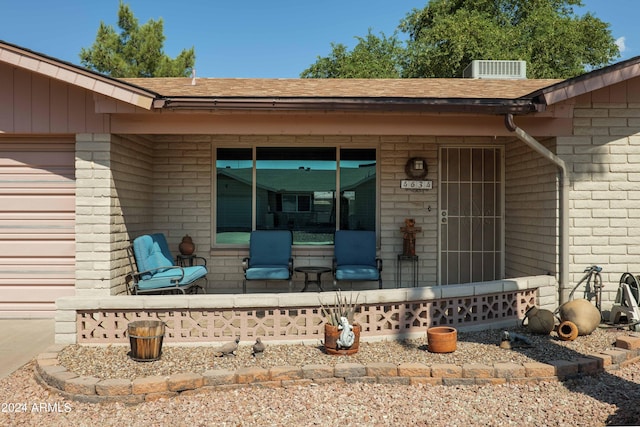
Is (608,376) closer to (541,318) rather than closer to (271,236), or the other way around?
(541,318)

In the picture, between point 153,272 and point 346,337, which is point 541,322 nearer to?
point 346,337

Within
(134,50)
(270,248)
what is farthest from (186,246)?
(134,50)

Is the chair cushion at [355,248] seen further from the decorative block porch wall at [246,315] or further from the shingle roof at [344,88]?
the decorative block porch wall at [246,315]

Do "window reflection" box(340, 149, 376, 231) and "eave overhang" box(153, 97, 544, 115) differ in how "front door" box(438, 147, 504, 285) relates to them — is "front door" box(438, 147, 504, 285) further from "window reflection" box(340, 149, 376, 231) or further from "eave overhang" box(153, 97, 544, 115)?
"eave overhang" box(153, 97, 544, 115)

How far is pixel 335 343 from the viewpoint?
4625 mm

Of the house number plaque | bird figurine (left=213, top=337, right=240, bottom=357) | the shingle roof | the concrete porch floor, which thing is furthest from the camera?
the house number plaque

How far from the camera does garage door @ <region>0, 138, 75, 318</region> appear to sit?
6.36 metres

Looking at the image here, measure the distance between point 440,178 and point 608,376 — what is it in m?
4.11

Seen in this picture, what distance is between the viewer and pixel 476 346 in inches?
193

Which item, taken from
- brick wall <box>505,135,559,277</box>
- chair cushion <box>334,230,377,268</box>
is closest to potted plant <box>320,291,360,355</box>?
chair cushion <box>334,230,377,268</box>

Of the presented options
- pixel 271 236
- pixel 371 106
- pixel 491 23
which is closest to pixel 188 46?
pixel 491 23

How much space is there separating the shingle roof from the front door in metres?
1.04

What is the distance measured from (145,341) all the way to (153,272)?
7.17 ft

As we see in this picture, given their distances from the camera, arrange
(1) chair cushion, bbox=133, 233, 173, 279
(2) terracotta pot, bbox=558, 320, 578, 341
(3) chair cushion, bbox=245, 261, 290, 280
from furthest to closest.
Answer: (3) chair cushion, bbox=245, 261, 290, 280 → (1) chair cushion, bbox=133, 233, 173, 279 → (2) terracotta pot, bbox=558, 320, 578, 341
